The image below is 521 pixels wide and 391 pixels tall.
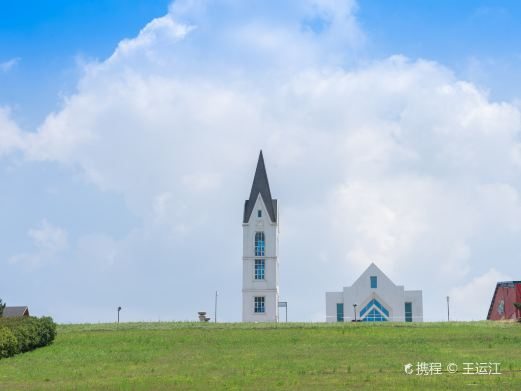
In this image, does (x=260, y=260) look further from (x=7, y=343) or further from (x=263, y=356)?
(x=263, y=356)

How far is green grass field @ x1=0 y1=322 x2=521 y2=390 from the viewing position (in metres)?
26.2

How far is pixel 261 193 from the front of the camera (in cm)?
7494

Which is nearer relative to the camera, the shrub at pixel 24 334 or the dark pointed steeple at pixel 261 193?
the shrub at pixel 24 334

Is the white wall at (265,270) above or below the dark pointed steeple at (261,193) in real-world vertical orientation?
below

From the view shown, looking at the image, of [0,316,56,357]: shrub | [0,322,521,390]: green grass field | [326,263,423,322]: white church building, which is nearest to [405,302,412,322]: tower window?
[326,263,423,322]: white church building

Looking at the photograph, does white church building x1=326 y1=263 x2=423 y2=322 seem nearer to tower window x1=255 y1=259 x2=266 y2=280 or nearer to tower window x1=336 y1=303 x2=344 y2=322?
tower window x1=336 y1=303 x2=344 y2=322

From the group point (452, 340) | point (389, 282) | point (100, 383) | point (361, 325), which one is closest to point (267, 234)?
point (389, 282)

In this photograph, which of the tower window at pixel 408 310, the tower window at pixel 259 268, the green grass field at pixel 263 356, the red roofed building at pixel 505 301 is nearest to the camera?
the green grass field at pixel 263 356

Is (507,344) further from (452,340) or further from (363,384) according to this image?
(363,384)

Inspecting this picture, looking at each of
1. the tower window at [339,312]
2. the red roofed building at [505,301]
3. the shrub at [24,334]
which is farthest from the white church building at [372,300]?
the shrub at [24,334]

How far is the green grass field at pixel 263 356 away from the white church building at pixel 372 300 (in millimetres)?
27309

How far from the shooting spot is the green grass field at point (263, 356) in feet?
86.0

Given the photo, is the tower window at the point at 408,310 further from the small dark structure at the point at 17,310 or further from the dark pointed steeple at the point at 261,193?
the small dark structure at the point at 17,310

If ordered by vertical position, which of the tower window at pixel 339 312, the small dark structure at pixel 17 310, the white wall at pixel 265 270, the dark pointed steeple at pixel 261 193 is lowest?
the small dark structure at pixel 17 310
